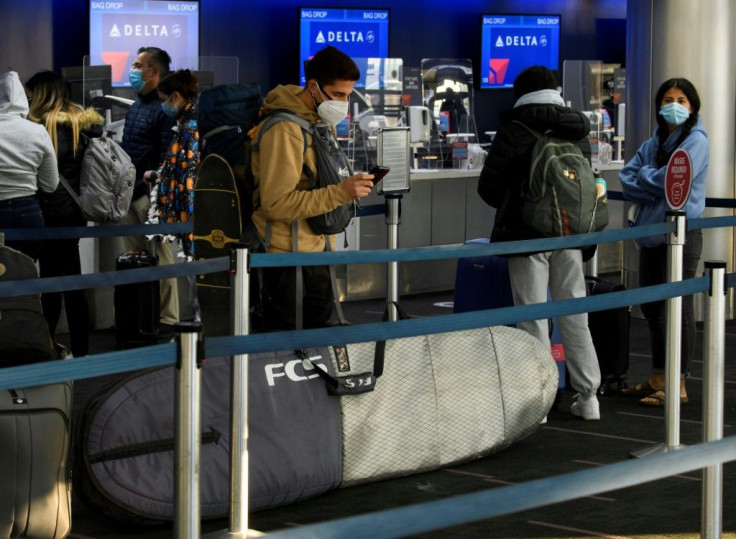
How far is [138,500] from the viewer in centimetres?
→ 376

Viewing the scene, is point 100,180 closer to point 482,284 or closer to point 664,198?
point 482,284

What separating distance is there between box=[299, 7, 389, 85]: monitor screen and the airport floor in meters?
6.61

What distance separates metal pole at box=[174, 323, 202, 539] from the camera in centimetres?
267

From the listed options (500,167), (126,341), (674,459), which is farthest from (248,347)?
(126,341)

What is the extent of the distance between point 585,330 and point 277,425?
1.71 metres

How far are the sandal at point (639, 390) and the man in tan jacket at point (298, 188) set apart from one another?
189cm

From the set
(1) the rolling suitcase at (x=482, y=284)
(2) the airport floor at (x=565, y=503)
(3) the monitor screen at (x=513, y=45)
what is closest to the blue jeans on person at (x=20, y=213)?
(2) the airport floor at (x=565, y=503)

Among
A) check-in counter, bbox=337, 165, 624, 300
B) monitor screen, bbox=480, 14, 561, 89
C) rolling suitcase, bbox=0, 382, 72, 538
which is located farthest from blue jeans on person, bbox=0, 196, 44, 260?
monitor screen, bbox=480, 14, 561, 89

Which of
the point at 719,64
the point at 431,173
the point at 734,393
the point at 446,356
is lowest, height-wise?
the point at 734,393

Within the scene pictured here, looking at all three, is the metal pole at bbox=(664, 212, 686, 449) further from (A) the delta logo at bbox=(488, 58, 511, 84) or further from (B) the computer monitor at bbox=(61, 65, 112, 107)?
(A) the delta logo at bbox=(488, 58, 511, 84)

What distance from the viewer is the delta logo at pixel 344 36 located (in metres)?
11.7

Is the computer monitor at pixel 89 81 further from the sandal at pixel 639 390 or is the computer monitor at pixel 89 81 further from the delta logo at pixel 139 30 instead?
the sandal at pixel 639 390

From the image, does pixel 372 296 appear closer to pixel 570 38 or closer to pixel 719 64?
pixel 719 64

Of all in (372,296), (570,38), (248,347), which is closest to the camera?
(248,347)
